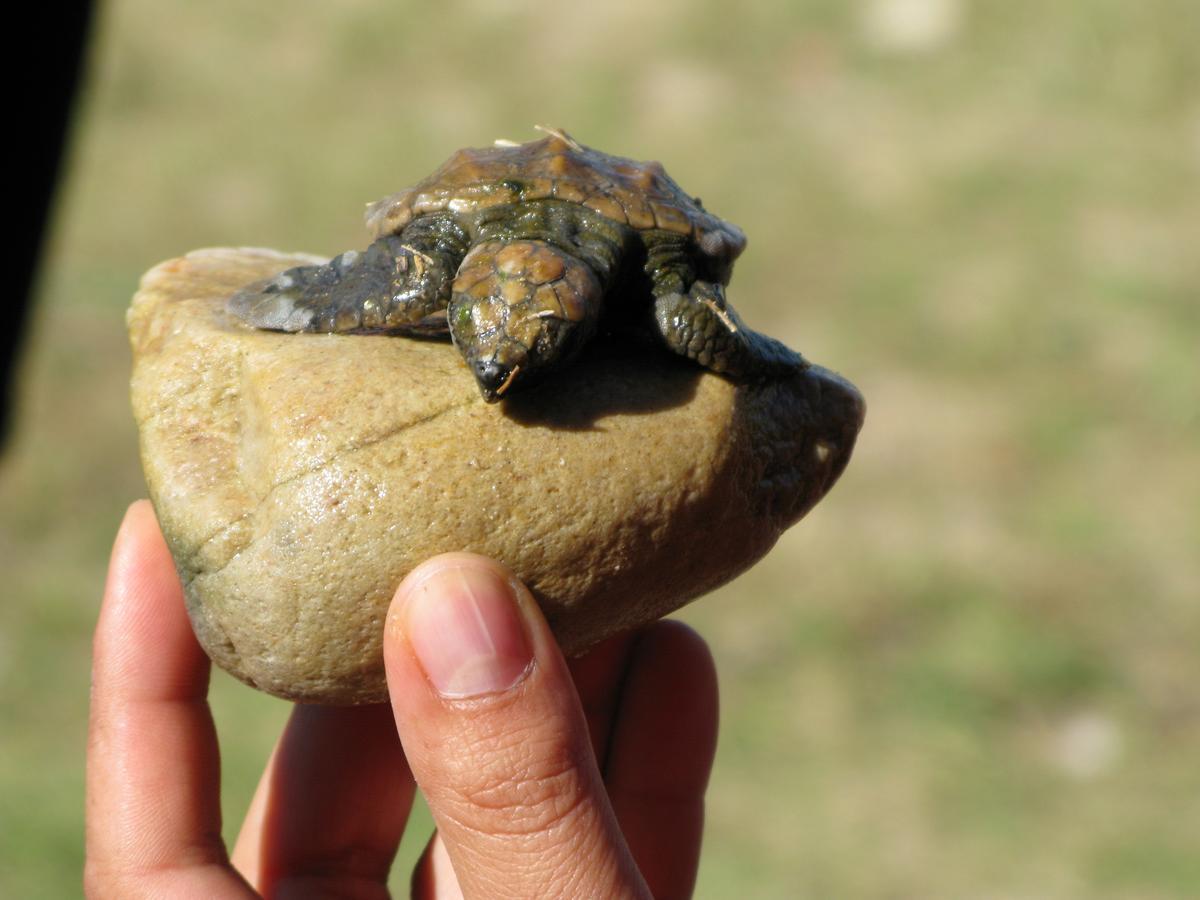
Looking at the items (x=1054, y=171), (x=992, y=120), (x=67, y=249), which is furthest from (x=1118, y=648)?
(x=67, y=249)

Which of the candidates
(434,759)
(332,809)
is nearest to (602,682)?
(332,809)

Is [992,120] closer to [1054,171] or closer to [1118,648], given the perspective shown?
[1054,171]

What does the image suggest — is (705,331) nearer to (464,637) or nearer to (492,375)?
(492,375)

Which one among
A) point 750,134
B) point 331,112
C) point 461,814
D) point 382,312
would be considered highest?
point 750,134

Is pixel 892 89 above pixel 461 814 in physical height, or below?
above

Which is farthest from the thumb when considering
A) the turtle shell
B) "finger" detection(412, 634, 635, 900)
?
"finger" detection(412, 634, 635, 900)

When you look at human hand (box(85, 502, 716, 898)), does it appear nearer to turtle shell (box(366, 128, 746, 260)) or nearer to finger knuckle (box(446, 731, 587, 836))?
finger knuckle (box(446, 731, 587, 836))
